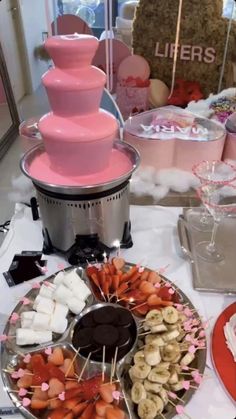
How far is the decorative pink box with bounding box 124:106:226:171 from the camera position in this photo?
1.39 m

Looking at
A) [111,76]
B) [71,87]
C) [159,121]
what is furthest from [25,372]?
[111,76]

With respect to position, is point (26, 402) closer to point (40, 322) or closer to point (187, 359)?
point (40, 322)

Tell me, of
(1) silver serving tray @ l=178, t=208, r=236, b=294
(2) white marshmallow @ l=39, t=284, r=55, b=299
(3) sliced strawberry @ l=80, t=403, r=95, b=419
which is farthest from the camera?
(1) silver serving tray @ l=178, t=208, r=236, b=294

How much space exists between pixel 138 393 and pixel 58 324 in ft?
0.77

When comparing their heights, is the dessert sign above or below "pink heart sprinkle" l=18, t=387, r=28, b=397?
above

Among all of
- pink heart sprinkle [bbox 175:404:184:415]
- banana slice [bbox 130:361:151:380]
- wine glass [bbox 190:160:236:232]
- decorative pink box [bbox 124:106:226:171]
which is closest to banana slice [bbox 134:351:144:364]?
banana slice [bbox 130:361:151:380]

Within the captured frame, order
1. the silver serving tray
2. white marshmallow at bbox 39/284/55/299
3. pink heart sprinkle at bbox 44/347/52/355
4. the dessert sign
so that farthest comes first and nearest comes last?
the dessert sign → the silver serving tray → white marshmallow at bbox 39/284/55/299 → pink heart sprinkle at bbox 44/347/52/355

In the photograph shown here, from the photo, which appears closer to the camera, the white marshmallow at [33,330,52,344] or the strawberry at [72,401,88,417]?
the strawberry at [72,401,88,417]

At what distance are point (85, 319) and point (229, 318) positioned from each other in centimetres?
36

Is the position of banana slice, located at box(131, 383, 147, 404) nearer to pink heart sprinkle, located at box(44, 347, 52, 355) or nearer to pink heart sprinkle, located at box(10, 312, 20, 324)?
pink heart sprinkle, located at box(44, 347, 52, 355)

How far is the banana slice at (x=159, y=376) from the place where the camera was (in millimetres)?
730

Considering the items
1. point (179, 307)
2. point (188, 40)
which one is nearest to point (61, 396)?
point (179, 307)

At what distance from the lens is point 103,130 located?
89 centimetres

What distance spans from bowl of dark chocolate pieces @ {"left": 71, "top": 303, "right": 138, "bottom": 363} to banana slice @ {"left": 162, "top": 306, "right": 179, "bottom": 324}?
0.07m
